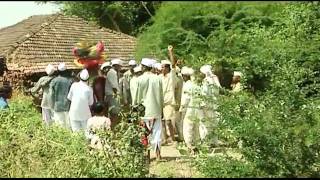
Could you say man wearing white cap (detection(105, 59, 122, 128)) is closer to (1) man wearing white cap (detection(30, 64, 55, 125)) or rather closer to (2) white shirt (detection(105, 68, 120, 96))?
(2) white shirt (detection(105, 68, 120, 96))

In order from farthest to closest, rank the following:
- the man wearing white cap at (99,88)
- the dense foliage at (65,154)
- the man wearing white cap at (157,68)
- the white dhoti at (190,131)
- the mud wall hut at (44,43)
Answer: the mud wall hut at (44,43)
the man wearing white cap at (157,68)
the white dhoti at (190,131)
the man wearing white cap at (99,88)
the dense foliage at (65,154)

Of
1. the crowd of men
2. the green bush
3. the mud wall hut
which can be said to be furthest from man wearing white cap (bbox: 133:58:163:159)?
the mud wall hut

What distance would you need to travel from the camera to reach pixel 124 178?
17.4ft

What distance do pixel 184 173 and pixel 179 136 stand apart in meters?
4.67

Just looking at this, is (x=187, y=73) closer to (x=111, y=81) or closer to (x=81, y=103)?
(x=111, y=81)

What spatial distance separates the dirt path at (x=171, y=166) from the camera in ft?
20.5

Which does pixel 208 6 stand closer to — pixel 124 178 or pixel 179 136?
pixel 179 136

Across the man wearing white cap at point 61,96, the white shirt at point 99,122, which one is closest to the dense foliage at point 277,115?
the white shirt at point 99,122

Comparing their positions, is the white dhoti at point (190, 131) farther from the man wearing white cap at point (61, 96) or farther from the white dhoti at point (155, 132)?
the man wearing white cap at point (61, 96)

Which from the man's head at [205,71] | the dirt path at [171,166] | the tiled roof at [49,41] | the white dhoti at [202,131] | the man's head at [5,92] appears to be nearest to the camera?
the dirt path at [171,166]

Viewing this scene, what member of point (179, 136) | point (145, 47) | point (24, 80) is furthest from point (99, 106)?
point (145, 47)

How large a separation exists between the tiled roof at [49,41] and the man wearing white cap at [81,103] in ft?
23.3

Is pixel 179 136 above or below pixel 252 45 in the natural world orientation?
below

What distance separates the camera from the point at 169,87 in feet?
36.1
